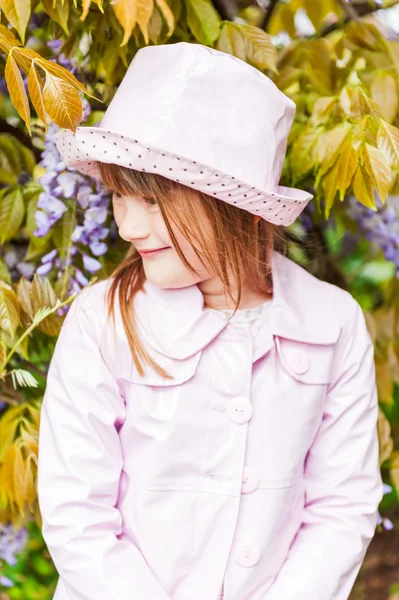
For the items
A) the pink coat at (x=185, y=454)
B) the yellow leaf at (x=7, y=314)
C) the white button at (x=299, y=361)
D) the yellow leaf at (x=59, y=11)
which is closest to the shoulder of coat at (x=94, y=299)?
the pink coat at (x=185, y=454)

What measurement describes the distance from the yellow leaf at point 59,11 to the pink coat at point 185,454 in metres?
0.46

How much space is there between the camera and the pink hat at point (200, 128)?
3.52 feet

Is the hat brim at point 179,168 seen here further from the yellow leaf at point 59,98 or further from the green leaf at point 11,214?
the green leaf at point 11,214

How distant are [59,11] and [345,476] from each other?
964mm

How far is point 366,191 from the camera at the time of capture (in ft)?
4.14

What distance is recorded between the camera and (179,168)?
107 centimetres

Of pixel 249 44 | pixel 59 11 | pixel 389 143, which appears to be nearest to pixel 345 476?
pixel 389 143

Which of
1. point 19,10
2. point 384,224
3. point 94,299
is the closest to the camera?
point 19,10

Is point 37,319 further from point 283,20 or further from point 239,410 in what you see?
point 283,20

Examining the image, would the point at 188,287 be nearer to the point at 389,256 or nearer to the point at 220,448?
the point at 220,448

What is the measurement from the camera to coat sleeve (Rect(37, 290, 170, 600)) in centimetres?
122

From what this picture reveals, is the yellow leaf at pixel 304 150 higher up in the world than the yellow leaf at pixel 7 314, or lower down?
higher up

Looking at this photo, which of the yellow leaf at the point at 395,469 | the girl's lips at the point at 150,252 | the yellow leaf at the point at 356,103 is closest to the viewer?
the girl's lips at the point at 150,252

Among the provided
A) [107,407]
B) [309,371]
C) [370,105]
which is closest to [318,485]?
[309,371]
